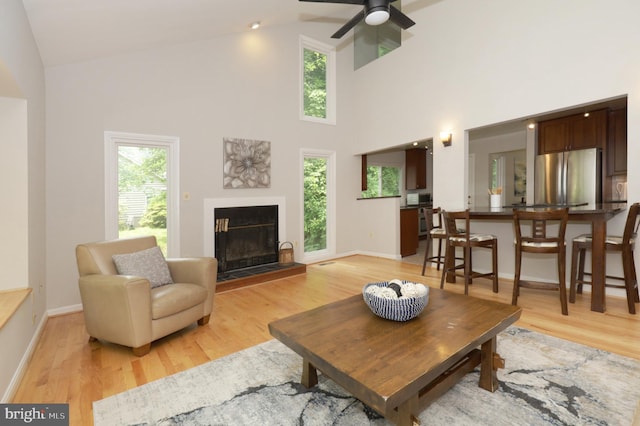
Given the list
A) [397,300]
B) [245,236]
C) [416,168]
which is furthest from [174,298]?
[416,168]

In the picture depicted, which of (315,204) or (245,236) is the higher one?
(315,204)

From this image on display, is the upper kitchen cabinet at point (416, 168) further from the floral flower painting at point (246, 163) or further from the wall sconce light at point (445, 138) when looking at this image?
the floral flower painting at point (246, 163)

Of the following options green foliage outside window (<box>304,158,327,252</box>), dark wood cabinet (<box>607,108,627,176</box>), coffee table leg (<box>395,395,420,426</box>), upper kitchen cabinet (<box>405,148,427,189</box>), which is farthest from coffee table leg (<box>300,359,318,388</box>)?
upper kitchen cabinet (<box>405,148,427,189</box>)

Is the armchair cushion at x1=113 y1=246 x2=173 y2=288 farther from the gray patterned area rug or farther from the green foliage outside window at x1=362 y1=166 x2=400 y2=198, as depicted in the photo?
the green foliage outside window at x1=362 y1=166 x2=400 y2=198

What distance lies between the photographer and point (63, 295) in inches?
137

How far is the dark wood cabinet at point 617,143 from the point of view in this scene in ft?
14.7

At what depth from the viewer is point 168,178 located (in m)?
4.27

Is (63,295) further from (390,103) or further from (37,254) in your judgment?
(390,103)

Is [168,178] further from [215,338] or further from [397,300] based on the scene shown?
[397,300]

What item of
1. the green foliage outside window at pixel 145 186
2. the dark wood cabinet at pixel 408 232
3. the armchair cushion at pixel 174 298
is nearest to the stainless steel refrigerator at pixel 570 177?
the dark wood cabinet at pixel 408 232

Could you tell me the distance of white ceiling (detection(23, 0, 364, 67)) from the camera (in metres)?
2.61

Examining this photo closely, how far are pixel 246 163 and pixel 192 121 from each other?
0.95m

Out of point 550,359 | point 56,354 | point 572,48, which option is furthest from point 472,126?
point 56,354

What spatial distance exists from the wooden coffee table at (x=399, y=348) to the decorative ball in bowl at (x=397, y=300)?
0.05 metres
